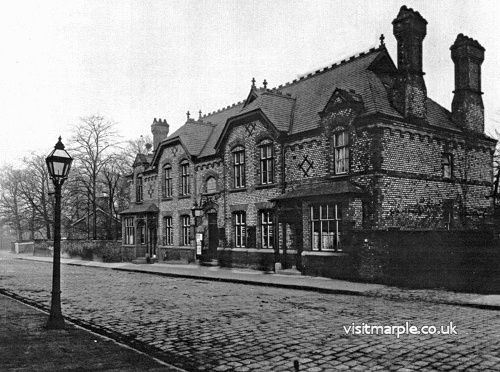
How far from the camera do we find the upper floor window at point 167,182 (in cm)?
3250

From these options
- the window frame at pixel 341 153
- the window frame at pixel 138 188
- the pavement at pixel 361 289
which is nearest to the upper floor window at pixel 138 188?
the window frame at pixel 138 188

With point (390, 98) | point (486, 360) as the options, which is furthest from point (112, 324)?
point (390, 98)

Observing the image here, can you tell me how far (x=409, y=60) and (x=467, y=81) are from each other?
14.5 ft

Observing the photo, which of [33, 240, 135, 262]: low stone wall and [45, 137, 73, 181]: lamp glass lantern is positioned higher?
[45, 137, 73, 181]: lamp glass lantern

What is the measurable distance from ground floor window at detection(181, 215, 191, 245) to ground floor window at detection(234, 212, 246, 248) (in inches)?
208

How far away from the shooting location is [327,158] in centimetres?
2053

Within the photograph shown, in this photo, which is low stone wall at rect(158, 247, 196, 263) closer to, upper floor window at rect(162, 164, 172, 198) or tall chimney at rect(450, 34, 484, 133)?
upper floor window at rect(162, 164, 172, 198)

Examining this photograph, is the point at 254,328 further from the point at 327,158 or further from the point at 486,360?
the point at 327,158

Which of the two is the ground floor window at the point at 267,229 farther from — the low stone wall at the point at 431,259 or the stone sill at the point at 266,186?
the low stone wall at the point at 431,259

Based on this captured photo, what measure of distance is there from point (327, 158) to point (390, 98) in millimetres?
3637

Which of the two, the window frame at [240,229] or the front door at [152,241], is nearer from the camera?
the window frame at [240,229]

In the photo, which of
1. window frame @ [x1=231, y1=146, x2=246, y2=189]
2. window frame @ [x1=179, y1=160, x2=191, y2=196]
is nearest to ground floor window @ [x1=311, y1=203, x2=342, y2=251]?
window frame @ [x1=231, y1=146, x2=246, y2=189]

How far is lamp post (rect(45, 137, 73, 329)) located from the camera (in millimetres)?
9680

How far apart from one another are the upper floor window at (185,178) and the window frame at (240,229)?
18.4 feet
